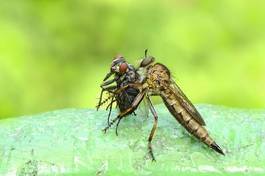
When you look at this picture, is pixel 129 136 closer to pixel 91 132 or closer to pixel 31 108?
pixel 91 132

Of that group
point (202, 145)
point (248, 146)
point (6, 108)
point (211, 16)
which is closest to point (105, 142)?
point (202, 145)

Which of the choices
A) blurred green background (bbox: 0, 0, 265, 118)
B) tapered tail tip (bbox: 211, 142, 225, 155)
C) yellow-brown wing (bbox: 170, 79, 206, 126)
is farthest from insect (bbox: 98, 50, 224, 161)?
blurred green background (bbox: 0, 0, 265, 118)

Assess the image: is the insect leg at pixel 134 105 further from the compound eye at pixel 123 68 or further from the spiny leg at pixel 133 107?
the compound eye at pixel 123 68

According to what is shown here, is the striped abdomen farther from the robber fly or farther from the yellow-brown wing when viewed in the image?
the robber fly

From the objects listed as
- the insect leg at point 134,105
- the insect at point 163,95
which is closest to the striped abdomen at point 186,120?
the insect at point 163,95

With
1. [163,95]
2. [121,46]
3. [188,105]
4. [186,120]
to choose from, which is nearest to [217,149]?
[186,120]

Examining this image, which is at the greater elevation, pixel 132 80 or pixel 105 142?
pixel 132 80
